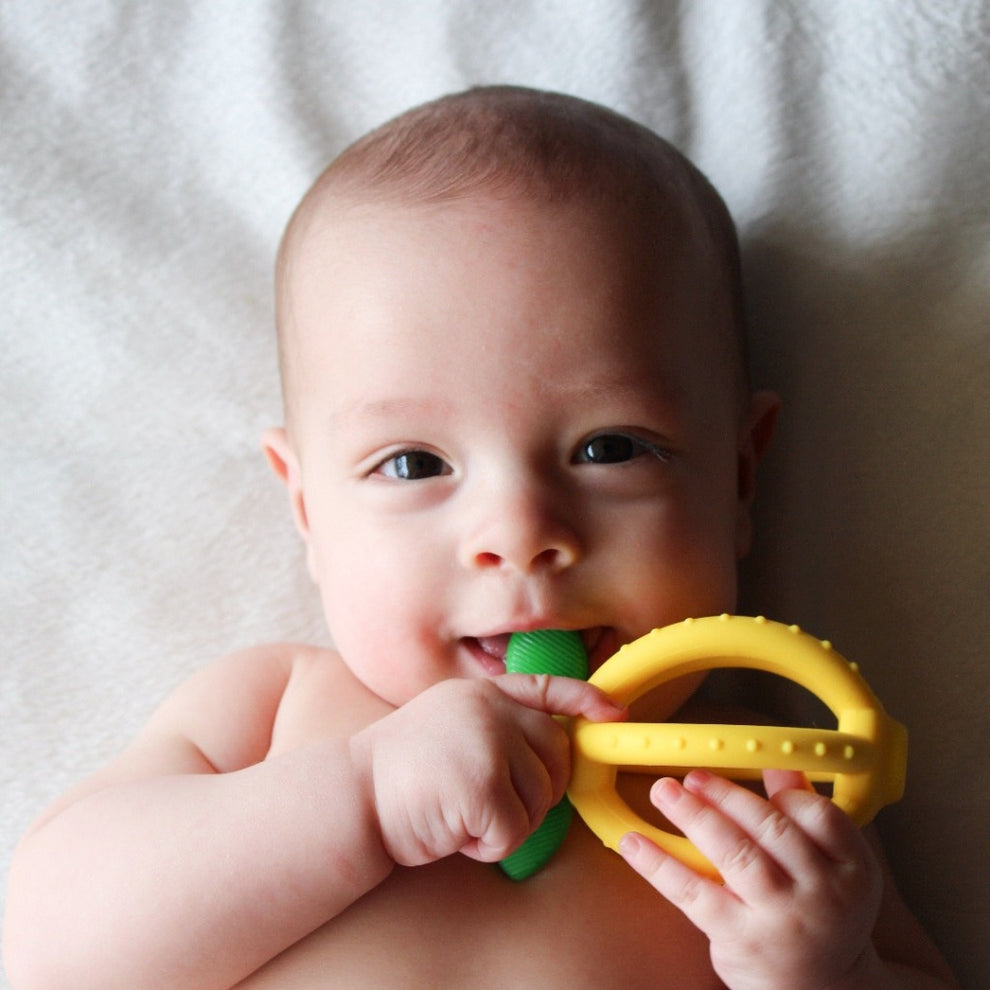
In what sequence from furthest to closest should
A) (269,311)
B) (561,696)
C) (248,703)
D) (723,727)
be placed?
(269,311) < (248,703) < (561,696) < (723,727)

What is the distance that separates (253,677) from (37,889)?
1.19ft

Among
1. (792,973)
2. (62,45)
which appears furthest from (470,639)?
(62,45)

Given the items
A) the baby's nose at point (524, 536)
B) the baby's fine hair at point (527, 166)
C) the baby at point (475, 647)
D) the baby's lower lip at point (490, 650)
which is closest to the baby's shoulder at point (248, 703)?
the baby at point (475, 647)

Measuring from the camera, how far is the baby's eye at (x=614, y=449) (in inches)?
50.6

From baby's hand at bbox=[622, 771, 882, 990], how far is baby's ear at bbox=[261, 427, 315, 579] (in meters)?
0.66

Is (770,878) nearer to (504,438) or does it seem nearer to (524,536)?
(524,536)

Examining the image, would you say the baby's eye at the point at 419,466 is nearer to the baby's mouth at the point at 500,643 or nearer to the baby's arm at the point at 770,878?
the baby's mouth at the point at 500,643

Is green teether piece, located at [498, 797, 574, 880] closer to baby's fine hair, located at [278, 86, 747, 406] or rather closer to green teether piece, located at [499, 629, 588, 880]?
green teether piece, located at [499, 629, 588, 880]

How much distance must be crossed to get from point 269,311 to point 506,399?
2.24 ft

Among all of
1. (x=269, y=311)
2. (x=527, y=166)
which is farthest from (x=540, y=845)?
(x=269, y=311)

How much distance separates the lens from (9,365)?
174 cm

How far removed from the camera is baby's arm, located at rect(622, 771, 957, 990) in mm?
1026

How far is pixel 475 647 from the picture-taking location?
129 centimetres

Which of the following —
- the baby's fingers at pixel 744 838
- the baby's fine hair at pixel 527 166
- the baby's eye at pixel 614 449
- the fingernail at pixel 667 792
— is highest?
the baby's fine hair at pixel 527 166
